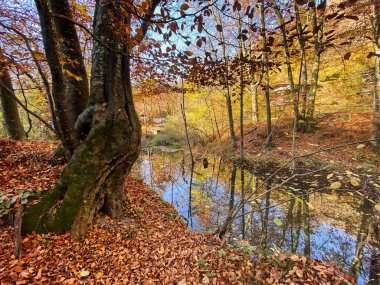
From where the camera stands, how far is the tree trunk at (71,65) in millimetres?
3812

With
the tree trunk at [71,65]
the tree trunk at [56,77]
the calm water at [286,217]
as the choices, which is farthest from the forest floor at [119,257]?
the tree trunk at [71,65]

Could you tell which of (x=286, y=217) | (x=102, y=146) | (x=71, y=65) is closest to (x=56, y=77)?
(x=102, y=146)

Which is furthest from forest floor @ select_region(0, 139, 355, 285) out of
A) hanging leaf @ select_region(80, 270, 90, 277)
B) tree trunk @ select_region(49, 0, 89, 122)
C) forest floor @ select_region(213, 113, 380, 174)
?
forest floor @ select_region(213, 113, 380, 174)

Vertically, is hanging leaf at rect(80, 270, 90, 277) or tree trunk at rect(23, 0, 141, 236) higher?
tree trunk at rect(23, 0, 141, 236)

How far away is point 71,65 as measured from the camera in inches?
161

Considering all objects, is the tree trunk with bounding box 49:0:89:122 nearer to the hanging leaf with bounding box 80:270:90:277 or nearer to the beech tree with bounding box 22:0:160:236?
the beech tree with bounding box 22:0:160:236

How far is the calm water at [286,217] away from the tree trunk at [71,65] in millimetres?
3902

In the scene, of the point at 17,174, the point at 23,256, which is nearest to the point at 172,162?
the point at 17,174

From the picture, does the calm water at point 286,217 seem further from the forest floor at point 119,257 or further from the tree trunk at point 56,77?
the tree trunk at point 56,77

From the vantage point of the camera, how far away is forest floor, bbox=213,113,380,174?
768cm

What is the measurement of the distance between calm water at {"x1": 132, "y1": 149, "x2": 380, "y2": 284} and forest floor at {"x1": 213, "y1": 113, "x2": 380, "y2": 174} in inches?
47.8

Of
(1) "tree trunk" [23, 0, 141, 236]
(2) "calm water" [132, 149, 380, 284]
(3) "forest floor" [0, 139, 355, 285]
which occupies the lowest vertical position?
(2) "calm water" [132, 149, 380, 284]

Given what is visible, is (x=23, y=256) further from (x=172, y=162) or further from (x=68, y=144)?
(x=172, y=162)

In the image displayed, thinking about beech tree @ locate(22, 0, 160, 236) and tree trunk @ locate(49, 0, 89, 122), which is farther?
tree trunk @ locate(49, 0, 89, 122)
